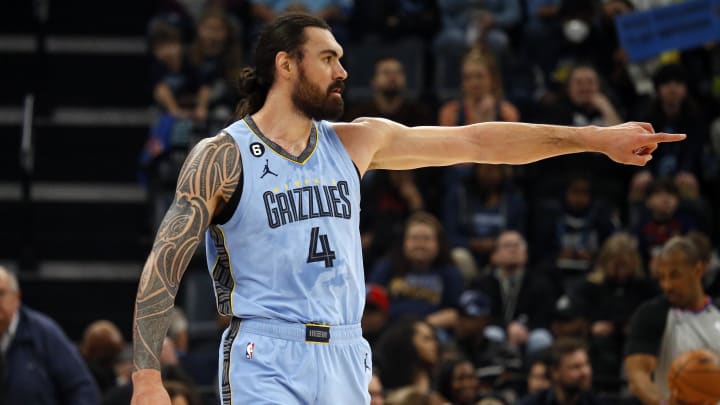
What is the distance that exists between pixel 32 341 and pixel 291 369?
170 inches

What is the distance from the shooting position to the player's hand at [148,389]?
406 cm

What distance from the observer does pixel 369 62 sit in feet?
42.1

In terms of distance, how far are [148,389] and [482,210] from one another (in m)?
7.26

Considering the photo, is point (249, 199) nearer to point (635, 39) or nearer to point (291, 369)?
point (291, 369)

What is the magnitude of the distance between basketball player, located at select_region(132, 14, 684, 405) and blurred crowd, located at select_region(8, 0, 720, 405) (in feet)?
10.9

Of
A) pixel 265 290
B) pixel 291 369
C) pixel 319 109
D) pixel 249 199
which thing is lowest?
pixel 291 369

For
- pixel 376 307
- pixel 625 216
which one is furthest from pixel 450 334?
pixel 625 216

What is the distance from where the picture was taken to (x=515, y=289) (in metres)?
10.3

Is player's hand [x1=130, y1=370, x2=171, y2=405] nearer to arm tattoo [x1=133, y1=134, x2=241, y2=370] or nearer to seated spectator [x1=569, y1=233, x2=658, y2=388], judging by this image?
arm tattoo [x1=133, y1=134, x2=241, y2=370]

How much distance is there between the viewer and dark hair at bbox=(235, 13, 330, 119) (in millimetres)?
4684

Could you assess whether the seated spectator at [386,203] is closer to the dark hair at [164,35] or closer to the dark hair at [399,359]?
the dark hair at [399,359]

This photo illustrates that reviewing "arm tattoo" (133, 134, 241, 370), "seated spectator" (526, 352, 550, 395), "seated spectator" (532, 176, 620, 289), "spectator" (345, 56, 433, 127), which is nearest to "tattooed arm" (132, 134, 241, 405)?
"arm tattoo" (133, 134, 241, 370)

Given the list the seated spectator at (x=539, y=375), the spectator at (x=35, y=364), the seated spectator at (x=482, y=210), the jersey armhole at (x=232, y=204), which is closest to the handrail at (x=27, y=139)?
the spectator at (x=35, y=364)

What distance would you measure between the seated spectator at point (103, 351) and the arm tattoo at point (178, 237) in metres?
5.11
